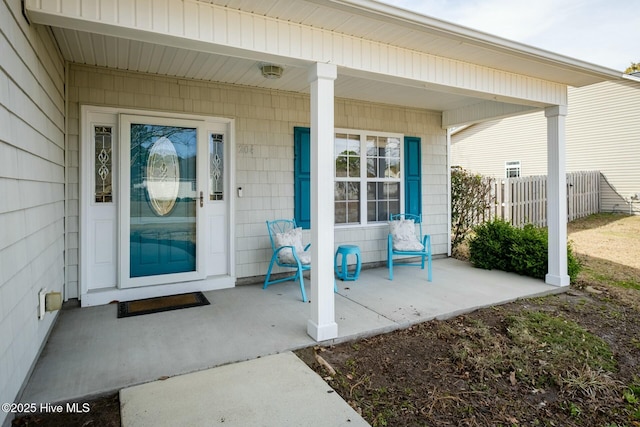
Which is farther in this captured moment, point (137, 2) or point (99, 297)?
point (99, 297)

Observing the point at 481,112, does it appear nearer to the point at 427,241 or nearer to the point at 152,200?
the point at 427,241

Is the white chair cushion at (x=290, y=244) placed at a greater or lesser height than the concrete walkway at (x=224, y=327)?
greater

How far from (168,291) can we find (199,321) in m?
1.00

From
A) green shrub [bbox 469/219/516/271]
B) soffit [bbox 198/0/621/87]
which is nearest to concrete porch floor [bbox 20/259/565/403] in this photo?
green shrub [bbox 469/219/516/271]

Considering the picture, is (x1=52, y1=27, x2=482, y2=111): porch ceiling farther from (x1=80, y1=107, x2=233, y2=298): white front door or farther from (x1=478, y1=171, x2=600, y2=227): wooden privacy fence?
(x1=478, y1=171, x2=600, y2=227): wooden privacy fence

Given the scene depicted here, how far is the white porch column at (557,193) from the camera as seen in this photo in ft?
15.7

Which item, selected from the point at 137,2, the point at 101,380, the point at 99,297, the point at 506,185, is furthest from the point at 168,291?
the point at 506,185

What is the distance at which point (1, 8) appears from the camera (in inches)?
71.7

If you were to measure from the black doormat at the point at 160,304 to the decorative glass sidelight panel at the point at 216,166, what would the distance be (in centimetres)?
118

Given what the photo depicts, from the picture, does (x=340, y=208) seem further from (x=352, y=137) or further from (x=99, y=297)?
(x=99, y=297)

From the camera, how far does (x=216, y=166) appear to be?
4609 millimetres

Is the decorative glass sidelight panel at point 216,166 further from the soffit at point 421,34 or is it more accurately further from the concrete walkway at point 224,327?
the soffit at point 421,34

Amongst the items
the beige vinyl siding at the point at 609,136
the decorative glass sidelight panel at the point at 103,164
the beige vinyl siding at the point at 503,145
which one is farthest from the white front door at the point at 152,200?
the beige vinyl siding at the point at 609,136

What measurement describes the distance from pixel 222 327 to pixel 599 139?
12378mm
